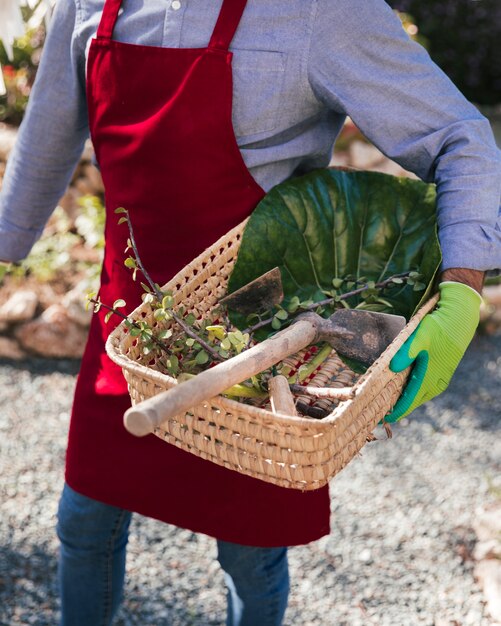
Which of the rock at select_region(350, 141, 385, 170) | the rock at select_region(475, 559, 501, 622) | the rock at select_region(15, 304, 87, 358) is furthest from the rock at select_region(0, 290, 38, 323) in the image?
the rock at select_region(475, 559, 501, 622)

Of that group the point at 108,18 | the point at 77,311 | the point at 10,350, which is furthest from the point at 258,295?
the point at 10,350

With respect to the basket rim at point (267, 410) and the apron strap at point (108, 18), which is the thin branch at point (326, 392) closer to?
the basket rim at point (267, 410)

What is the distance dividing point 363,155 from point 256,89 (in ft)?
9.67

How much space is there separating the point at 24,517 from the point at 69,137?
1.46 meters

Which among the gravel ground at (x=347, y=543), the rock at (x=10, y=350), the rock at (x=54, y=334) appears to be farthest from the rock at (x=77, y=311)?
the gravel ground at (x=347, y=543)

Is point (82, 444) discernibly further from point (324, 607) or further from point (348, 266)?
point (324, 607)

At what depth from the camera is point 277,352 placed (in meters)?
1.21

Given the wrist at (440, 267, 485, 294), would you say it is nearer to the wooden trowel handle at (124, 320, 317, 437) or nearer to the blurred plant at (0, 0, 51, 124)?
the wooden trowel handle at (124, 320, 317, 437)

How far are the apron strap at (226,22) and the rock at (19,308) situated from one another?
2556mm

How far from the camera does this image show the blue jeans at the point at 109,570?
1657 mm

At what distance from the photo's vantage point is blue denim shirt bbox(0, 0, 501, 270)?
1356 mm

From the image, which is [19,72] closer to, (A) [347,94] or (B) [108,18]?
(B) [108,18]

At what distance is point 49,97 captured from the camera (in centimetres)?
164

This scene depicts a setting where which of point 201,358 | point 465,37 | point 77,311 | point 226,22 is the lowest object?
point 465,37
